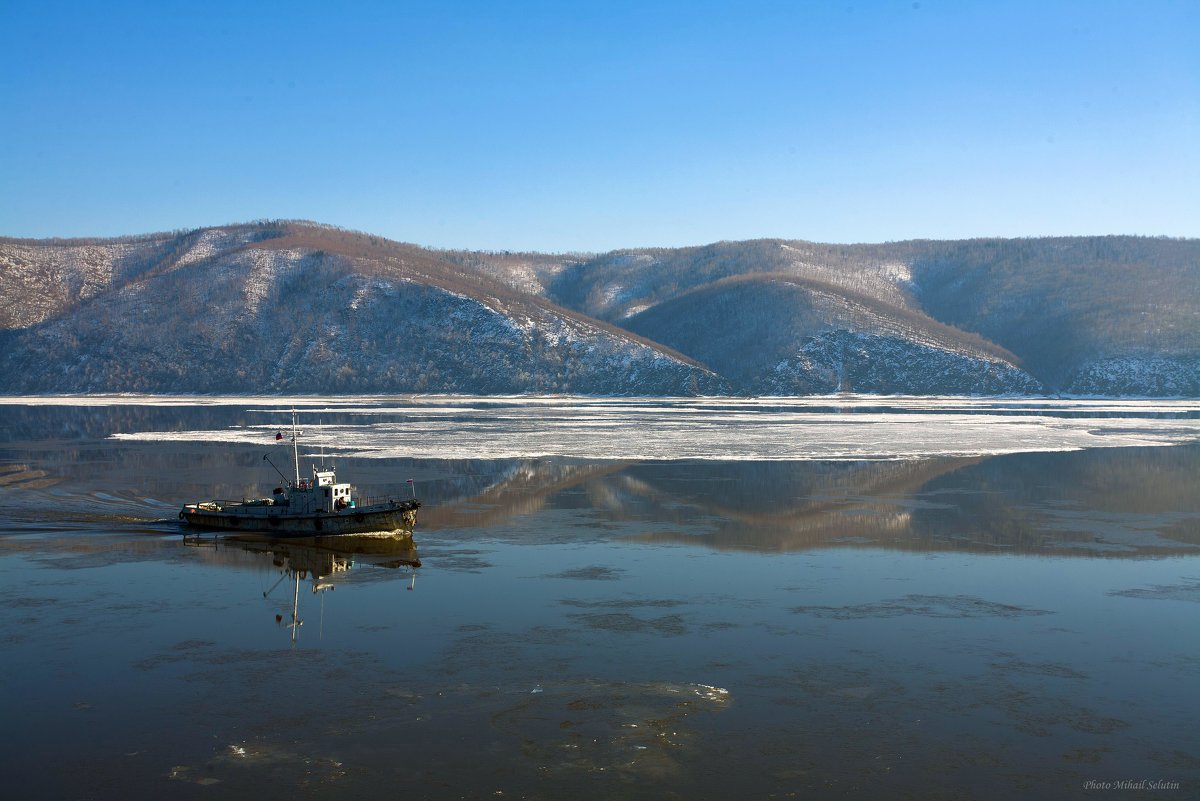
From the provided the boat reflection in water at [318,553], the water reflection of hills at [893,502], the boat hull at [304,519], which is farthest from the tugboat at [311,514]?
the water reflection of hills at [893,502]

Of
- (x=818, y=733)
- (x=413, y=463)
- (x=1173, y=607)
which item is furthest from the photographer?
(x=413, y=463)

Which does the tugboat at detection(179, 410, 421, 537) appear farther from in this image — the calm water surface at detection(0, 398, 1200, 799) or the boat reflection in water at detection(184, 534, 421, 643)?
the calm water surface at detection(0, 398, 1200, 799)

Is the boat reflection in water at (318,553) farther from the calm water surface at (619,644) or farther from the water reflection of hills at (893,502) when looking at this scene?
the water reflection of hills at (893,502)

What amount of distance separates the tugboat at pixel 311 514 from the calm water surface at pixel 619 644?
1.17 meters

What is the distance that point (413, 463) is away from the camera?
79500mm

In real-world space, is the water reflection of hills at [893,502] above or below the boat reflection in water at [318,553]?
above

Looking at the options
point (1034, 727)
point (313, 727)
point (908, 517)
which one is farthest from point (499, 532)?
point (1034, 727)

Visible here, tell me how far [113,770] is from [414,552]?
2360cm

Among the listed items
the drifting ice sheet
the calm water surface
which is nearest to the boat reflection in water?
the calm water surface

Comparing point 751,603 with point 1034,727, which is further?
point 751,603

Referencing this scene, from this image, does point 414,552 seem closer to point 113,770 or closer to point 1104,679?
point 113,770

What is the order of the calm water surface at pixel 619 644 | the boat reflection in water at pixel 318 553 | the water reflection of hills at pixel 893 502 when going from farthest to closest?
the water reflection of hills at pixel 893 502
the boat reflection in water at pixel 318 553
the calm water surface at pixel 619 644

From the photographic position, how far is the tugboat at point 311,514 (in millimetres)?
49094

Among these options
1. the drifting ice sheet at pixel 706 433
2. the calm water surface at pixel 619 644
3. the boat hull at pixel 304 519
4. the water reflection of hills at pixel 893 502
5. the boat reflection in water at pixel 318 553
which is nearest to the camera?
the calm water surface at pixel 619 644
